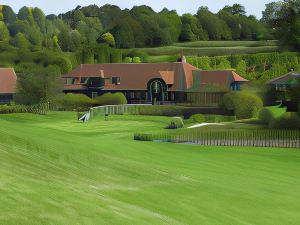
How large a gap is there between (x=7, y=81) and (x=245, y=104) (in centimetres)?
4778

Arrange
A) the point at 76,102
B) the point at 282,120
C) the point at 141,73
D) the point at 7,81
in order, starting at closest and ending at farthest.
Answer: the point at 282,120
the point at 76,102
the point at 141,73
the point at 7,81

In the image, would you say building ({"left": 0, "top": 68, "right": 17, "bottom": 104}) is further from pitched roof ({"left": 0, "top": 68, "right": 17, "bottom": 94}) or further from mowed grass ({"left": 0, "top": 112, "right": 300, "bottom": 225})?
mowed grass ({"left": 0, "top": 112, "right": 300, "bottom": 225})

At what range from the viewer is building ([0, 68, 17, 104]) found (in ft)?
326

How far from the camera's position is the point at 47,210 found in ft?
39.0

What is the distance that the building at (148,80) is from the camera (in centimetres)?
9262

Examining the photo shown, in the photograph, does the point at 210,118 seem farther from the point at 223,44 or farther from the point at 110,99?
the point at 223,44

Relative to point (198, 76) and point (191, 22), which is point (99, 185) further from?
point (191, 22)

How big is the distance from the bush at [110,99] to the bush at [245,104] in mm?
20706

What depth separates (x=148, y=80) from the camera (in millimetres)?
95875

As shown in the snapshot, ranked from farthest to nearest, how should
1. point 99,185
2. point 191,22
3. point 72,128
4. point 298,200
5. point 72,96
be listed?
point 191,22 → point 72,96 → point 72,128 → point 298,200 → point 99,185

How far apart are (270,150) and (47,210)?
29626 mm

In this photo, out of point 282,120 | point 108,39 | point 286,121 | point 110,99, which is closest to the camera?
point 286,121

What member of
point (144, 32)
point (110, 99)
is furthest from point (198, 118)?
point (144, 32)

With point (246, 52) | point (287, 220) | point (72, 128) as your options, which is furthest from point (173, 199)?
point (246, 52)
